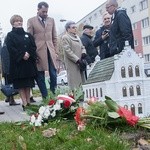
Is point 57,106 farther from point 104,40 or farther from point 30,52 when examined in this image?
point 104,40

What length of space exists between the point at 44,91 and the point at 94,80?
2.82 m

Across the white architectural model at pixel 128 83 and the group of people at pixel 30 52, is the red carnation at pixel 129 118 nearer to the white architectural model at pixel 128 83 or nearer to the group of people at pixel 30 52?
the white architectural model at pixel 128 83

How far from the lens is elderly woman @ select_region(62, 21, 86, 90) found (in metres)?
7.61

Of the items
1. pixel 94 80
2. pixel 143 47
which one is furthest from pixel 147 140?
pixel 143 47

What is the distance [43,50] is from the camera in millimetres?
8008

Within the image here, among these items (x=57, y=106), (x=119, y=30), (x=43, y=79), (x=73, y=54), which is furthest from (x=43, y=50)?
(x=57, y=106)

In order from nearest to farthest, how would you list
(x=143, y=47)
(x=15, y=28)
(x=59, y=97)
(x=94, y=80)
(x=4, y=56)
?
(x=59, y=97) → (x=94, y=80) → (x=15, y=28) → (x=4, y=56) → (x=143, y=47)

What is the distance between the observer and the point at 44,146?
3629mm

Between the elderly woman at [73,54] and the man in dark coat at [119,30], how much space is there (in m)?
1.19

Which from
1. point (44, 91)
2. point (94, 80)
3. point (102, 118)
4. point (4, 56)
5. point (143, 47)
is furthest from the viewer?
point (143, 47)

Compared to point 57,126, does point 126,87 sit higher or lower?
higher

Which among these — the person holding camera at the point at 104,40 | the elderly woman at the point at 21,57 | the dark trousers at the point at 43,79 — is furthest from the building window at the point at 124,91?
the dark trousers at the point at 43,79

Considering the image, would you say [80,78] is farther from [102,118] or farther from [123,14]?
[102,118]

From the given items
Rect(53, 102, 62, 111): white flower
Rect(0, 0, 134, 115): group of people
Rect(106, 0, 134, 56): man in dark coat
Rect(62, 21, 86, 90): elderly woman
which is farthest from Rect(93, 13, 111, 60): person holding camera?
Rect(53, 102, 62, 111): white flower
